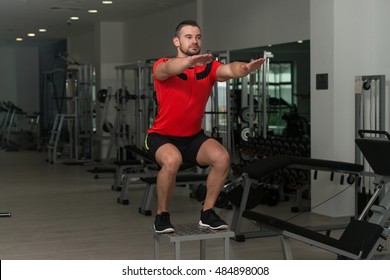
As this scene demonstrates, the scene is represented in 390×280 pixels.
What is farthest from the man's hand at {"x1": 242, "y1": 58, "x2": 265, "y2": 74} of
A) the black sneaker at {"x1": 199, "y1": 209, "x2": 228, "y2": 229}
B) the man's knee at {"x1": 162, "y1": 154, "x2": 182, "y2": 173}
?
the black sneaker at {"x1": 199, "y1": 209, "x2": 228, "y2": 229}

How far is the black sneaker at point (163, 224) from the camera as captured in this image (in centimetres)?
377

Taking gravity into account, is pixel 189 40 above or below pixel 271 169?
above

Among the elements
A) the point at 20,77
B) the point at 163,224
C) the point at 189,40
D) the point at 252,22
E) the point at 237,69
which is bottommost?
the point at 163,224

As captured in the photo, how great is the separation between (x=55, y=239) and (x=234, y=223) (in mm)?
1519

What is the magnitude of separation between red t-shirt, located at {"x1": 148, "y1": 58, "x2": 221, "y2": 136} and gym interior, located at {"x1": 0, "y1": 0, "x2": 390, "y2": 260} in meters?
0.60

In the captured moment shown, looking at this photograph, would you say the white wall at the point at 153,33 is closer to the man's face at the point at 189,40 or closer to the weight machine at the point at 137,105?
the weight machine at the point at 137,105

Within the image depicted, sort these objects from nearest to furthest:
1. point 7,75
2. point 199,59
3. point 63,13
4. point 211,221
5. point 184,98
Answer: point 199,59
point 184,98
point 211,221
point 63,13
point 7,75

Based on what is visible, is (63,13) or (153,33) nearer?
(63,13)

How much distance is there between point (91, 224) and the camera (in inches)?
251

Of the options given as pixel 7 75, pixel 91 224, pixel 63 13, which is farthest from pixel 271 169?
pixel 7 75

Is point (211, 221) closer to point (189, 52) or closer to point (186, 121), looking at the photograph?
point (186, 121)

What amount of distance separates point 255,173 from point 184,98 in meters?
1.69

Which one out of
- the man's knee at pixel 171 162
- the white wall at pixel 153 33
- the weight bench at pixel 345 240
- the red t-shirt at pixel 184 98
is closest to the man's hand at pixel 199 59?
the red t-shirt at pixel 184 98

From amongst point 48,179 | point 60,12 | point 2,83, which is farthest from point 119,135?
point 2,83
